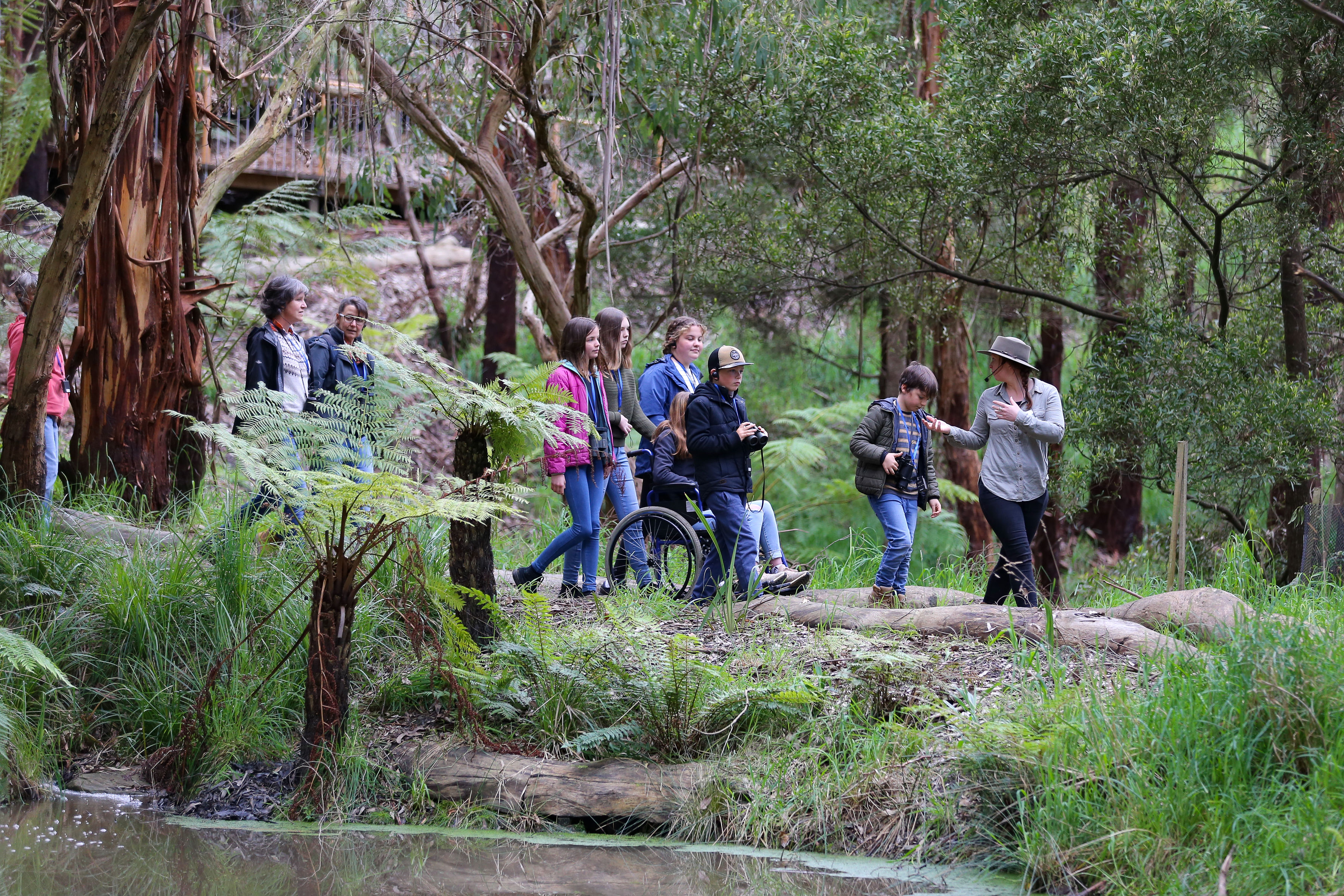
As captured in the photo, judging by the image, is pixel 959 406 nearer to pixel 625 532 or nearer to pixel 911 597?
pixel 911 597

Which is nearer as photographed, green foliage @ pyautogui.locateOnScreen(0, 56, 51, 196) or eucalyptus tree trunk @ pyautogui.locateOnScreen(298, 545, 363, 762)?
eucalyptus tree trunk @ pyautogui.locateOnScreen(298, 545, 363, 762)

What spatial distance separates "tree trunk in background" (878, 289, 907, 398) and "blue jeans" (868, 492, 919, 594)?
676 centimetres

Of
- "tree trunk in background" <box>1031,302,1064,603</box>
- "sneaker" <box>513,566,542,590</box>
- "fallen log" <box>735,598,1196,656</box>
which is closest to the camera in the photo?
"fallen log" <box>735,598,1196,656</box>

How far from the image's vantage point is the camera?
7125 millimetres

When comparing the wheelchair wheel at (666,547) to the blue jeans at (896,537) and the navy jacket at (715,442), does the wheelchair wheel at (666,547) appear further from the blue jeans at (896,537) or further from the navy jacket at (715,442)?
the blue jeans at (896,537)

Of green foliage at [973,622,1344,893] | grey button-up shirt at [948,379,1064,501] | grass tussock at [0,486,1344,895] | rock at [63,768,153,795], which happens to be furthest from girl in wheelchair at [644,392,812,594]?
rock at [63,768,153,795]

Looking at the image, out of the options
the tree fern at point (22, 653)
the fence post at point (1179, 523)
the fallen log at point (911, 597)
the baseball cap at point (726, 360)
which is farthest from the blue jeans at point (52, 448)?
the fence post at point (1179, 523)

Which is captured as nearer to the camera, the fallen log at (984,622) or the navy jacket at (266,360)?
the fallen log at (984,622)

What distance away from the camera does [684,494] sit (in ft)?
25.5

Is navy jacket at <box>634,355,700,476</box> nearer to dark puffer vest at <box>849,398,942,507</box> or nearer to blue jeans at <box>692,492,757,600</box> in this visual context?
blue jeans at <box>692,492,757,600</box>

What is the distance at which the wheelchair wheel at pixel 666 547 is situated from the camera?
7.62 metres

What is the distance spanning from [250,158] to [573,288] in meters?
3.05

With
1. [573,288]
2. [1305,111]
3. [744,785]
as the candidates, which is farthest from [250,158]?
[1305,111]

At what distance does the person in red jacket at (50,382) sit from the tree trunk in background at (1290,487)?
31.1ft
